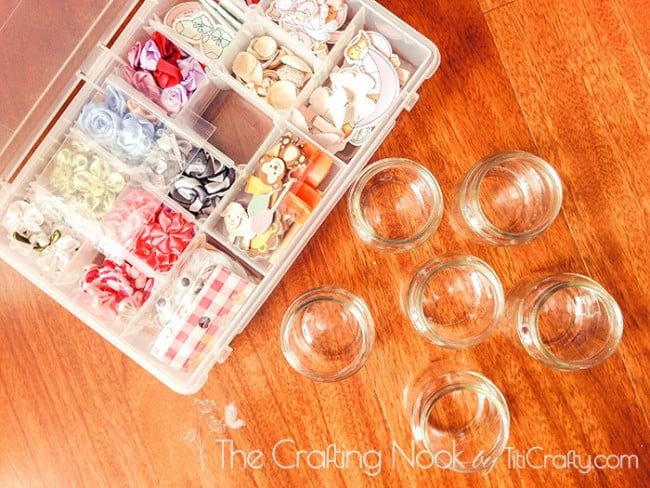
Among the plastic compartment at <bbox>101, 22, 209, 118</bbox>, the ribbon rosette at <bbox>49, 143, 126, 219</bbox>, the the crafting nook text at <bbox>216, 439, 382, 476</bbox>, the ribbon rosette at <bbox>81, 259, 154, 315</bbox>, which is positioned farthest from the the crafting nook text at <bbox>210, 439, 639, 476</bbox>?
the plastic compartment at <bbox>101, 22, 209, 118</bbox>

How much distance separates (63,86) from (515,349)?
67cm

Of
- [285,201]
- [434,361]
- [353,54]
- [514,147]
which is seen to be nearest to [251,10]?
[353,54]

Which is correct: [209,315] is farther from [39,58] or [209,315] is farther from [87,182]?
[39,58]

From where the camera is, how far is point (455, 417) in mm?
882

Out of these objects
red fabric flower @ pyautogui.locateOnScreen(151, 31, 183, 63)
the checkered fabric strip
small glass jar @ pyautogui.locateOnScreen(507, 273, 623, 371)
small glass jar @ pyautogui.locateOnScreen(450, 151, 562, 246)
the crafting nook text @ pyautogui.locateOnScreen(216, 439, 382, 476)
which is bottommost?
the crafting nook text @ pyautogui.locateOnScreen(216, 439, 382, 476)

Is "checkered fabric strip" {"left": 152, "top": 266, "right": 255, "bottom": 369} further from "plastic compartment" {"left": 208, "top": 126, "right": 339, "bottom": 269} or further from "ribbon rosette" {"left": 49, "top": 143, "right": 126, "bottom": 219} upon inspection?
"ribbon rosette" {"left": 49, "top": 143, "right": 126, "bottom": 219}

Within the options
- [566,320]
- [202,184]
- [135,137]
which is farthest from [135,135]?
[566,320]

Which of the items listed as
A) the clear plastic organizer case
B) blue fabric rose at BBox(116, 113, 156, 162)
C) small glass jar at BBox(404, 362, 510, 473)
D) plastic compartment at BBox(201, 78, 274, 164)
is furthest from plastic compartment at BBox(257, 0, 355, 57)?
small glass jar at BBox(404, 362, 510, 473)

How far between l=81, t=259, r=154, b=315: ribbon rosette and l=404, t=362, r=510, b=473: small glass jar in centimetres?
36

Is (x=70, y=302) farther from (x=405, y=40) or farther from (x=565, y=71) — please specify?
(x=565, y=71)

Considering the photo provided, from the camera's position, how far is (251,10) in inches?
33.3

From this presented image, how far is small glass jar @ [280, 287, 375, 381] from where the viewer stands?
2.86 ft

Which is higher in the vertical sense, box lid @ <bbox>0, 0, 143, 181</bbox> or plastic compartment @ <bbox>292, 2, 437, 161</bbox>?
plastic compartment @ <bbox>292, 2, 437, 161</bbox>

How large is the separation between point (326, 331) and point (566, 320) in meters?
0.31
